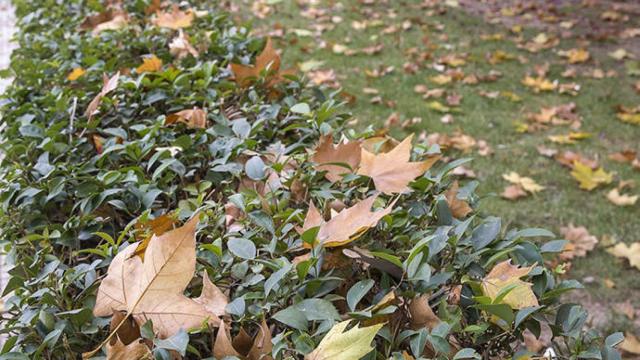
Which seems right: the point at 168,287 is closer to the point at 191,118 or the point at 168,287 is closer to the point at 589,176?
the point at 191,118

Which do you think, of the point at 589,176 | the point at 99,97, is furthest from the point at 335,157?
the point at 589,176

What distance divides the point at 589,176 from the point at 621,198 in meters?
0.26

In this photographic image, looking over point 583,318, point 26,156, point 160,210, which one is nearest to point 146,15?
point 26,156

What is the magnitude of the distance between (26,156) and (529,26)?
603cm

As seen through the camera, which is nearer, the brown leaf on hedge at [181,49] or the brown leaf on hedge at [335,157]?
the brown leaf on hedge at [335,157]

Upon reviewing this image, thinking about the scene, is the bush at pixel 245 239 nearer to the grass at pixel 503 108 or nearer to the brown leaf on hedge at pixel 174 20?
the brown leaf on hedge at pixel 174 20

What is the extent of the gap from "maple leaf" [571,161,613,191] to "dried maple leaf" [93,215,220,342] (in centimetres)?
320

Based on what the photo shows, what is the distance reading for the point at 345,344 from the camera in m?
1.02

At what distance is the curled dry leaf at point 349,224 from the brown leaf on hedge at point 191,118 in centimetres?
Result: 81

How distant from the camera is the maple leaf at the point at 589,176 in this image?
383 centimetres

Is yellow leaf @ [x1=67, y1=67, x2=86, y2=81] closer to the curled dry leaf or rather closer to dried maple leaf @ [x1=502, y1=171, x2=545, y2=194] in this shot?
the curled dry leaf

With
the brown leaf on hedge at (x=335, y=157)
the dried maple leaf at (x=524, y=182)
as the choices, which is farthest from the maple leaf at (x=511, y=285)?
the dried maple leaf at (x=524, y=182)

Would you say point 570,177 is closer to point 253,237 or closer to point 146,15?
point 146,15

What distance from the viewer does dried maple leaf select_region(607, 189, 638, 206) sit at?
364 centimetres
